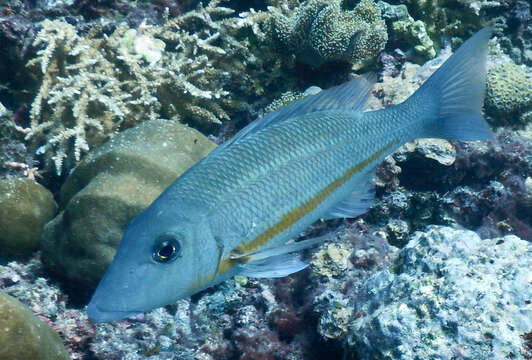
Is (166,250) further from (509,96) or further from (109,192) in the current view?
(509,96)

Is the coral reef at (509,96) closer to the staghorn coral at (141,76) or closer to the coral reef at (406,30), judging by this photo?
the coral reef at (406,30)

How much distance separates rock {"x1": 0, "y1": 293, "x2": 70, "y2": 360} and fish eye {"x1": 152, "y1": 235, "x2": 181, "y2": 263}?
139 centimetres

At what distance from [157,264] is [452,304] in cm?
207

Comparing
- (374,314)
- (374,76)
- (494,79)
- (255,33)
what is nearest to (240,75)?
(255,33)

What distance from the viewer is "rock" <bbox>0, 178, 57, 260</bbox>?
3977 mm

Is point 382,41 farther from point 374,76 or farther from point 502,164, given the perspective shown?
point 374,76

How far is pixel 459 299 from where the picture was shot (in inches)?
106

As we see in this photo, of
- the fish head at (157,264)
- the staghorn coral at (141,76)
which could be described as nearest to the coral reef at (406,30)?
the staghorn coral at (141,76)

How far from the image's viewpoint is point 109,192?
368cm

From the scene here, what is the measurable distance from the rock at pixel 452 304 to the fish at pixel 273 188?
794 mm

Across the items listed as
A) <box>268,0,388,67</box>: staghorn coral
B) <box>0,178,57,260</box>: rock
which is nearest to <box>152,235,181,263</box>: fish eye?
<box>0,178,57,260</box>: rock

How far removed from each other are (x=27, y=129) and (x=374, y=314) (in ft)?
15.0

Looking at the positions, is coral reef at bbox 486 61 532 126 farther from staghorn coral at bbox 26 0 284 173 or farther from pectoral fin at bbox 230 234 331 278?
pectoral fin at bbox 230 234 331 278

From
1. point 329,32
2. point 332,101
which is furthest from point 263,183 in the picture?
point 329,32
